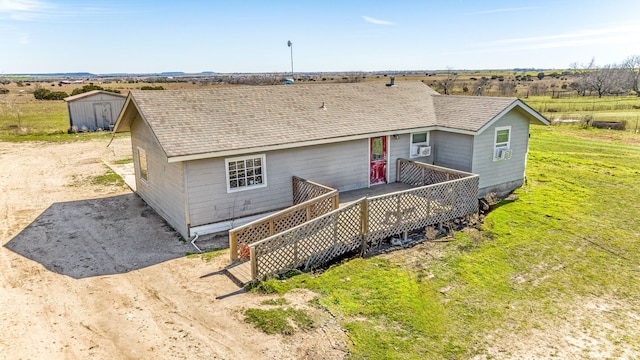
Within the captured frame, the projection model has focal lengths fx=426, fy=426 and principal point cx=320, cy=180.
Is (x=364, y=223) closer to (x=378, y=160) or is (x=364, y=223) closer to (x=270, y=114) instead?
(x=378, y=160)

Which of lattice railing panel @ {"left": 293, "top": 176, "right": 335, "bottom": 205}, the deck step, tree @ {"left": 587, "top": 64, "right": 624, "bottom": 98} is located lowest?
the deck step

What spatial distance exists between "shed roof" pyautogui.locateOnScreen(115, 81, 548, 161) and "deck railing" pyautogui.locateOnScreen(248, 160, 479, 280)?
2969 mm

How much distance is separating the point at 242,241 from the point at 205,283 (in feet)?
5.26

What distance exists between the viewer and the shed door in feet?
107

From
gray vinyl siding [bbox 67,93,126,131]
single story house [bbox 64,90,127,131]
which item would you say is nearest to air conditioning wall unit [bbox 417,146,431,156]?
single story house [bbox 64,90,127,131]

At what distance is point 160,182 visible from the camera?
1374 cm

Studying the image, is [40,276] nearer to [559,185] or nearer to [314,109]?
[314,109]

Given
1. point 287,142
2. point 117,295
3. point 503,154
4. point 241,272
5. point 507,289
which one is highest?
point 287,142

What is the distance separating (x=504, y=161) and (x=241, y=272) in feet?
37.2

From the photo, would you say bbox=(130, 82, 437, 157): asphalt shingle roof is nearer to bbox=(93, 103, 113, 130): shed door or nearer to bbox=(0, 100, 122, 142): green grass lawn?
bbox=(0, 100, 122, 142): green grass lawn

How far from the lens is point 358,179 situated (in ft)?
50.8

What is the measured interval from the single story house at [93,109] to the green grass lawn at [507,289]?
27496mm

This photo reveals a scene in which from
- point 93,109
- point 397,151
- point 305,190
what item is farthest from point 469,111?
point 93,109

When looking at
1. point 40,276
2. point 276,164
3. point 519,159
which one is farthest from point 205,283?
point 519,159
